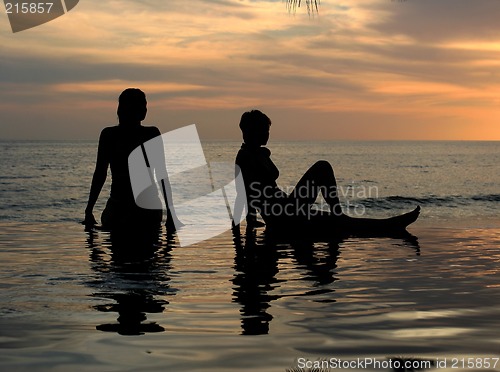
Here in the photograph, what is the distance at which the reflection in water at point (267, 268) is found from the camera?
5.35 m

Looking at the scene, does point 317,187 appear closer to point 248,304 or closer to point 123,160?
point 123,160

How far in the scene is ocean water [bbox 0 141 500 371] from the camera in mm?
4090

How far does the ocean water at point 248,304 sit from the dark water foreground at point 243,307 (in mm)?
15

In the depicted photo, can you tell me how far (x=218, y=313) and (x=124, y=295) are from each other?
1.15 meters

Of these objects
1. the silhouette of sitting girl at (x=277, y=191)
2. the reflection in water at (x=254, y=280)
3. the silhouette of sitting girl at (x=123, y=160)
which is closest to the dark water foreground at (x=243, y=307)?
the reflection in water at (x=254, y=280)

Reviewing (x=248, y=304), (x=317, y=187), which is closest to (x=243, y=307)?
(x=248, y=304)

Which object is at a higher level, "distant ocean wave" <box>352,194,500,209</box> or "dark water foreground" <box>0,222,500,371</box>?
"dark water foreground" <box>0,222,500,371</box>

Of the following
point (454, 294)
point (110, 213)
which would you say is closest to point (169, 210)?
point (110, 213)

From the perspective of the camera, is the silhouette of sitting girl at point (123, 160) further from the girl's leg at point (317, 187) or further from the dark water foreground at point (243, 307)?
the girl's leg at point (317, 187)

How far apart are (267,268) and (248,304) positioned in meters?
2.09

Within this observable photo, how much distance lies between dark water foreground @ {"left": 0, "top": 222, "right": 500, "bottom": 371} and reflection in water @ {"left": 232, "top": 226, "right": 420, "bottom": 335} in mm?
22

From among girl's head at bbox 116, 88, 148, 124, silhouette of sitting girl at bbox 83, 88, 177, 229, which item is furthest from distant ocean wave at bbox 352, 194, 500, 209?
girl's head at bbox 116, 88, 148, 124

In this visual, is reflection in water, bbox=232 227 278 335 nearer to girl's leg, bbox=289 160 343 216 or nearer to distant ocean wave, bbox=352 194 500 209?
girl's leg, bbox=289 160 343 216

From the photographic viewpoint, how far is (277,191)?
1049 centimetres
